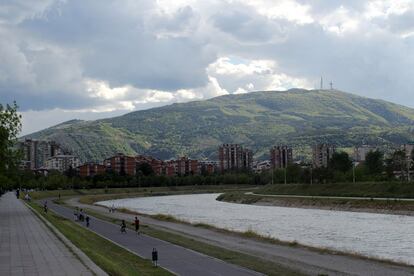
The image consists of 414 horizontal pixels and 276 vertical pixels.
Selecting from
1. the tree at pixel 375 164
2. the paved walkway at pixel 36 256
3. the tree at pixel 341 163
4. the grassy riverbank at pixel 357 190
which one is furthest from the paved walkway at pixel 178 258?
the tree at pixel 375 164

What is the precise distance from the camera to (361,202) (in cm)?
9275

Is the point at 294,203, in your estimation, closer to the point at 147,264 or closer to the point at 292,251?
the point at 292,251

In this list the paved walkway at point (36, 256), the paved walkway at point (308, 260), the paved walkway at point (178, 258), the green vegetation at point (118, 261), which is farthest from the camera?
the paved walkway at point (308, 260)

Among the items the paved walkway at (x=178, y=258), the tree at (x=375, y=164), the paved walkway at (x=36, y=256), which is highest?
the tree at (x=375, y=164)

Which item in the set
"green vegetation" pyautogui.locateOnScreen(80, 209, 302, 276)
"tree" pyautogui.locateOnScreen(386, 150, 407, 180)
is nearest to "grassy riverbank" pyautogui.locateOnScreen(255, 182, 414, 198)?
"tree" pyautogui.locateOnScreen(386, 150, 407, 180)

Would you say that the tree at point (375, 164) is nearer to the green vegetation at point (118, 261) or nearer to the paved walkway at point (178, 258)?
the paved walkway at point (178, 258)

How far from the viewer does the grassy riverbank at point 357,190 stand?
322 feet

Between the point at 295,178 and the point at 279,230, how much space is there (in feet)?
416

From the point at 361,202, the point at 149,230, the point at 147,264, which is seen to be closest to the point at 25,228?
the point at 149,230

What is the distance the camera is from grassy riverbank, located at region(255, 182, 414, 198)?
98062 mm

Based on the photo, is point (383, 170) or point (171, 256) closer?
point (171, 256)

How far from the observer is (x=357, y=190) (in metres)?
111

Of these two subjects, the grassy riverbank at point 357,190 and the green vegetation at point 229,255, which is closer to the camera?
the green vegetation at point 229,255

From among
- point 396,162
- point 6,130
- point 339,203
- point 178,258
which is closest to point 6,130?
point 6,130
